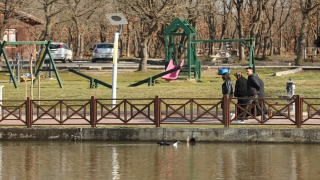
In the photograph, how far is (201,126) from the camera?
73.4ft

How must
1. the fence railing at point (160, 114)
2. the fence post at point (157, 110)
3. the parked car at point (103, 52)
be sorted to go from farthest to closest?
the parked car at point (103, 52) < the fence post at point (157, 110) < the fence railing at point (160, 114)

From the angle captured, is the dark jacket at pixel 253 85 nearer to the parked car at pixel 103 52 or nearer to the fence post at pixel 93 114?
the fence post at pixel 93 114

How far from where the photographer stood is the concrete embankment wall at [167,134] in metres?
21.1

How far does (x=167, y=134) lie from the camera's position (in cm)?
2164

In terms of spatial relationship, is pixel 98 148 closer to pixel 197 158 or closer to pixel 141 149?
pixel 141 149

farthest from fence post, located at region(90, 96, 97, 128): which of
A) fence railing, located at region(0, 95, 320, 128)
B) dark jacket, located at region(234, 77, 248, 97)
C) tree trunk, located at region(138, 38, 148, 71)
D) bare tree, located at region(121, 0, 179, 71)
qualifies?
tree trunk, located at region(138, 38, 148, 71)

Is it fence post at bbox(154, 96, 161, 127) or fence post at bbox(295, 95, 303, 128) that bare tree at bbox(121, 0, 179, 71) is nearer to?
Answer: fence post at bbox(154, 96, 161, 127)

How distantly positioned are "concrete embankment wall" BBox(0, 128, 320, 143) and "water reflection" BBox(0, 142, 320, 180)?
391 mm

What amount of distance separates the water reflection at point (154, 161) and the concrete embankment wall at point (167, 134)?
391mm

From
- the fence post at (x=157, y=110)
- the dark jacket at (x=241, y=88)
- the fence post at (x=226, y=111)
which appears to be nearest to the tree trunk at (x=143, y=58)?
the dark jacket at (x=241, y=88)

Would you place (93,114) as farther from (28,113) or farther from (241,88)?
(241,88)

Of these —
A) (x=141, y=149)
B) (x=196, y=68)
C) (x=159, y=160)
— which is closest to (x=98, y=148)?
(x=141, y=149)

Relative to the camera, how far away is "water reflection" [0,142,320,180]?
1599 centimetres

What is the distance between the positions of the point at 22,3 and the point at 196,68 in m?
16.2
